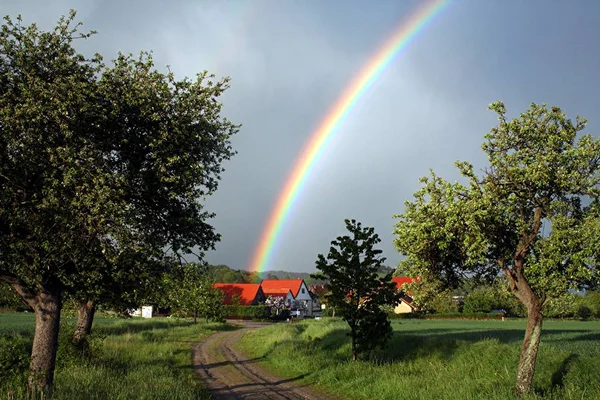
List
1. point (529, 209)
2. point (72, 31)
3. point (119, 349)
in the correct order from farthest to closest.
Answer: point (119, 349) < point (529, 209) < point (72, 31)

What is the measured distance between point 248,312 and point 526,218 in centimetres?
7795

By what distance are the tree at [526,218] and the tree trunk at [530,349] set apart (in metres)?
0.03

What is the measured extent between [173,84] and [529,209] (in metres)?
11.4

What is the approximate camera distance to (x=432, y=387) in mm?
14461

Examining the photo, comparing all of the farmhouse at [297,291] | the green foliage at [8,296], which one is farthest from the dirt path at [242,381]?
the farmhouse at [297,291]

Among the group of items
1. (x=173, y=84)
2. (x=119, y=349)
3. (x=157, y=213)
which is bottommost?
(x=119, y=349)

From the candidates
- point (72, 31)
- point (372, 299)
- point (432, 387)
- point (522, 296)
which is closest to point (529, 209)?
point (522, 296)

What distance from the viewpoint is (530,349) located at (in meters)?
12.9

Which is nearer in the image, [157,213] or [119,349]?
[157,213]

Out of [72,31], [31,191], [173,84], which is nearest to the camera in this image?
[31,191]

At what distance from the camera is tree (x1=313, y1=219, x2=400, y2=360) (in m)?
21.2

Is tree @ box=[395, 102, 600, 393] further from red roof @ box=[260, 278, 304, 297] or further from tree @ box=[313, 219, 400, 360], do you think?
red roof @ box=[260, 278, 304, 297]

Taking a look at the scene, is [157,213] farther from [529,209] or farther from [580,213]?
[580,213]

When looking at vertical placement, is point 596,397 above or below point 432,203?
below
